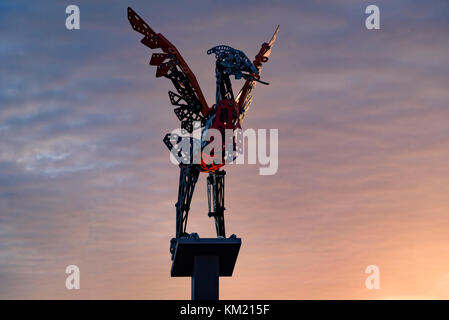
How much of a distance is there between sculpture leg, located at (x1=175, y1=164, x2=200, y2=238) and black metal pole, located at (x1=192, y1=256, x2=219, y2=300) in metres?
2.33

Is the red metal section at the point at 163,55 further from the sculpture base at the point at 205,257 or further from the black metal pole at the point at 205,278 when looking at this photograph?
the black metal pole at the point at 205,278

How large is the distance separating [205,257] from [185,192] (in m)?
4.13

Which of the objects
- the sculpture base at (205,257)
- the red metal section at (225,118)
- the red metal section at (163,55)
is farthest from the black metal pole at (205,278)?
the red metal section at (163,55)

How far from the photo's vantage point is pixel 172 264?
47219 millimetres

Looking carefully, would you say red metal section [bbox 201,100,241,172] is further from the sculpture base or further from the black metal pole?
the black metal pole

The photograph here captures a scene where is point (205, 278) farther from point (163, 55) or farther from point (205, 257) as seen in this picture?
point (163, 55)

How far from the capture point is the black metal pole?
4459 cm

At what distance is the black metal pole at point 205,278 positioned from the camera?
4459 cm

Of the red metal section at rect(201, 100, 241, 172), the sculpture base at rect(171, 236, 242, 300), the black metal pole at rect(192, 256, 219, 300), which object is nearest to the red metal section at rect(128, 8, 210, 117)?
the red metal section at rect(201, 100, 241, 172)

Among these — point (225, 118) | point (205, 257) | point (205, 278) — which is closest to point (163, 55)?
point (225, 118)

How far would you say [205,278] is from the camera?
147ft

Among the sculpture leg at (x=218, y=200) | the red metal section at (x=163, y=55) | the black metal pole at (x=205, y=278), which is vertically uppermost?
the red metal section at (x=163, y=55)
